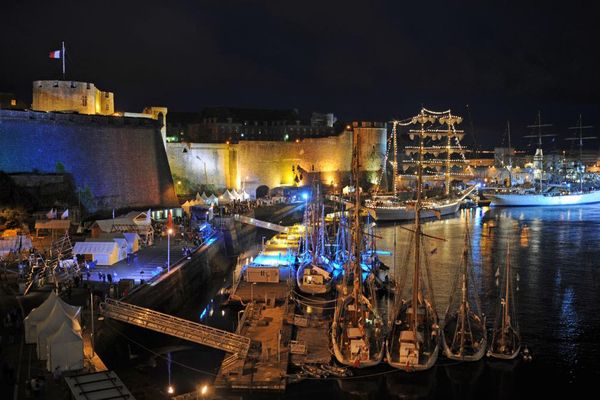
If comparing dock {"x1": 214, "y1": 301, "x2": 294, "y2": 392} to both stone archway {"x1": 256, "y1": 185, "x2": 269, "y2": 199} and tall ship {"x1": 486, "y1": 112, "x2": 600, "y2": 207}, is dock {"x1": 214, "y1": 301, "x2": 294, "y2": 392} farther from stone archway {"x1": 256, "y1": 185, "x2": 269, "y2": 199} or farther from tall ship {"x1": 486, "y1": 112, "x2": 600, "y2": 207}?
tall ship {"x1": 486, "y1": 112, "x2": 600, "y2": 207}

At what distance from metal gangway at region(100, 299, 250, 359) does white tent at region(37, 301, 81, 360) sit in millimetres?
2329

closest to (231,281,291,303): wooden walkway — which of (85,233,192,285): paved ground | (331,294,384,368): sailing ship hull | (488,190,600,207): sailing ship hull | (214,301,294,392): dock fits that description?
(214,301,294,392): dock

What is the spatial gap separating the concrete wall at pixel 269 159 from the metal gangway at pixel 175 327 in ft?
110

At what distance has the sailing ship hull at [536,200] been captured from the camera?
243 ft

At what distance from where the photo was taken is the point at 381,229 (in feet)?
161

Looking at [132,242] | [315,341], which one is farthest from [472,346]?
[132,242]

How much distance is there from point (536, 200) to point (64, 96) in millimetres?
57265

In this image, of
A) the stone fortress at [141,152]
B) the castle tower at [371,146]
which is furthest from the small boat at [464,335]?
the castle tower at [371,146]

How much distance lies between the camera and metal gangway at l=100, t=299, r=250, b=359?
55.2ft

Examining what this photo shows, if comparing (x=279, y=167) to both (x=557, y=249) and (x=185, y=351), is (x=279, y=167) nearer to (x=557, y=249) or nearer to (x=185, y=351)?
(x=557, y=249)

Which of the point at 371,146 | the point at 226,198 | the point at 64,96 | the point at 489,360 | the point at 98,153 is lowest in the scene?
the point at 489,360

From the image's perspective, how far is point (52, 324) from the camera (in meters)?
14.3

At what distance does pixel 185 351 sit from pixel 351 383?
5.48 meters

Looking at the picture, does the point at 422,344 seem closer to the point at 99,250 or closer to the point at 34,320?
the point at 34,320
